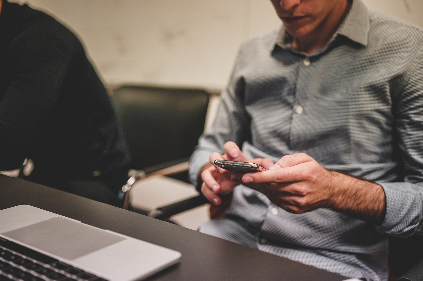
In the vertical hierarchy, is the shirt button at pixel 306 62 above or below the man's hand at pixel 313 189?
above

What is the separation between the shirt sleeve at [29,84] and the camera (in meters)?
1.00

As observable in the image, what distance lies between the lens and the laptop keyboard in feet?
1.40

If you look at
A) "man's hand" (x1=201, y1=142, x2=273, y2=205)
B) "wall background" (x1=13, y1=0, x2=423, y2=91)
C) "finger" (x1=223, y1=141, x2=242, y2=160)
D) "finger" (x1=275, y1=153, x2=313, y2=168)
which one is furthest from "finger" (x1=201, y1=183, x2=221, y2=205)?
"wall background" (x1=13, y1=0, x2=423, y2=91)

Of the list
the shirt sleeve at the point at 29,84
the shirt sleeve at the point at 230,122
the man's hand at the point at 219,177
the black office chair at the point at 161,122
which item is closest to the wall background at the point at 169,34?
the black office chair at the point at 161,122

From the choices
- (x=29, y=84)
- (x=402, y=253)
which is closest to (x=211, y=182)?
(x=402, y=253)

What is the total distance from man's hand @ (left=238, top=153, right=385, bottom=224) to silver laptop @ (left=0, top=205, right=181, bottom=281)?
25cm

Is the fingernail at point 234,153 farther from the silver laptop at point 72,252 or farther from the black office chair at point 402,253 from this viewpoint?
the black office chair at point 402,253

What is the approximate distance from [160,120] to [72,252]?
1165mm

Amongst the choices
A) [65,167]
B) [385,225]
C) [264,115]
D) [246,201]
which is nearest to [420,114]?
[385,225]

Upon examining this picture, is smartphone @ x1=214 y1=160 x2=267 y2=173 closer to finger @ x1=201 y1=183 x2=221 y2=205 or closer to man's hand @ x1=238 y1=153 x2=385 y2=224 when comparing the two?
man's hand @ x1=238 y1=153 x2=385 y2=224

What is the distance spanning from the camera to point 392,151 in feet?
3.12

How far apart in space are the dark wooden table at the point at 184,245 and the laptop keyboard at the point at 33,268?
10 cm

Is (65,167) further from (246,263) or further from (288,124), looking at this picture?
(246,263)

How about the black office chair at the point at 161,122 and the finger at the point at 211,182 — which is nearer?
the finger at the point at 211,182
